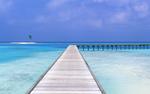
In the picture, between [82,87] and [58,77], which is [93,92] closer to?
[82,87]

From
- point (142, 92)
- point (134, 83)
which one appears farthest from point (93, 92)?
point (134, 83)

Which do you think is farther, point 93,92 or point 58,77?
point 58,77

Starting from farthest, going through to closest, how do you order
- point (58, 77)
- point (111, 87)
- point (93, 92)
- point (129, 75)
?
point (129, 75) → point (111, 87) → point (58, 77) → point (93, 92)

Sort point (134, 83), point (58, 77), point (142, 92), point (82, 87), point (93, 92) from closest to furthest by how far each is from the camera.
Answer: point (93, 92) < point (82, 87) < point (58, 77) < point (142, 92) < point (134, 83)

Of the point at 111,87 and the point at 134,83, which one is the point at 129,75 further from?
the point at 111,87

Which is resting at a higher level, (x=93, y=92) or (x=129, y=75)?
(x=93, y=92)

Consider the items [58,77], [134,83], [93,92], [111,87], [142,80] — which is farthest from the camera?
[142,80]

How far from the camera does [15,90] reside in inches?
364

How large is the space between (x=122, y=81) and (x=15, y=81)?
4124 millimetres

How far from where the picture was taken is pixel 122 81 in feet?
36.3

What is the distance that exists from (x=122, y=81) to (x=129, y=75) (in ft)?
5.23

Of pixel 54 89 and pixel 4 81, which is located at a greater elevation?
pixel 54 89

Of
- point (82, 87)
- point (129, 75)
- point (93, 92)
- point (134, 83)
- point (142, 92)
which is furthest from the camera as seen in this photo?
point (129, 75)

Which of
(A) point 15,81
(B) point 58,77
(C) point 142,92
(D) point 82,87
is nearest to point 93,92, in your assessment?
(D) point 82,87
